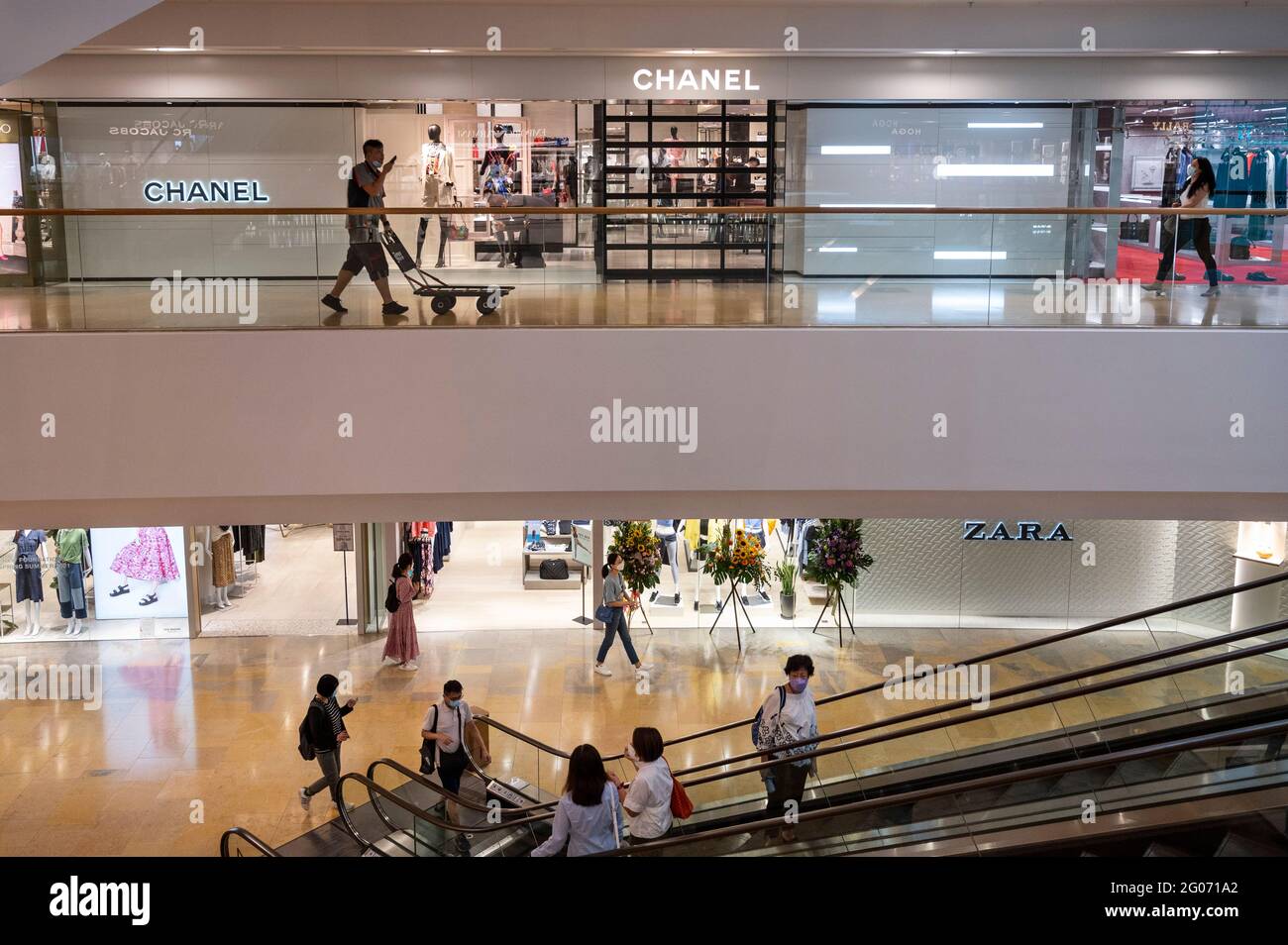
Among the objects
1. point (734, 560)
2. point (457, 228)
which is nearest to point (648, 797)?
point (457, 228)

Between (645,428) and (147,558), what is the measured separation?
23.4ft

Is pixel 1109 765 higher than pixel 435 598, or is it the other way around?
pixel 1109 765

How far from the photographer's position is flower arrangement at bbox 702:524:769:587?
1212 centimetres

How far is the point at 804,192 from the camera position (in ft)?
43.6

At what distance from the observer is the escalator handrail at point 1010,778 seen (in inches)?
179

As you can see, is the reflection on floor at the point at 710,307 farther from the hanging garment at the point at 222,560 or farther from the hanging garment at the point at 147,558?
the hanging garment at the point at 222,560

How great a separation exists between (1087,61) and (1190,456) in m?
6.49

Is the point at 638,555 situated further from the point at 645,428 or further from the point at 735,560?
the point at 645,428

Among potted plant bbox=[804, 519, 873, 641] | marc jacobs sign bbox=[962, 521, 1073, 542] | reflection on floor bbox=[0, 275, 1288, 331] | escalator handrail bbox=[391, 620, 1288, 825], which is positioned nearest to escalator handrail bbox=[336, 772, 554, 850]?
escalator handrail bbox=[391, 620, 1288, 825]

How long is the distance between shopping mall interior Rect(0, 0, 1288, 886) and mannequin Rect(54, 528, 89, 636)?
54 millimetres

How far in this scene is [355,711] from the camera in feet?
34.2

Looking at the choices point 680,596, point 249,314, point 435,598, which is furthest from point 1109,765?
point 435,598

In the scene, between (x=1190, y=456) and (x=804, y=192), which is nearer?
(x=1190, y=456)
